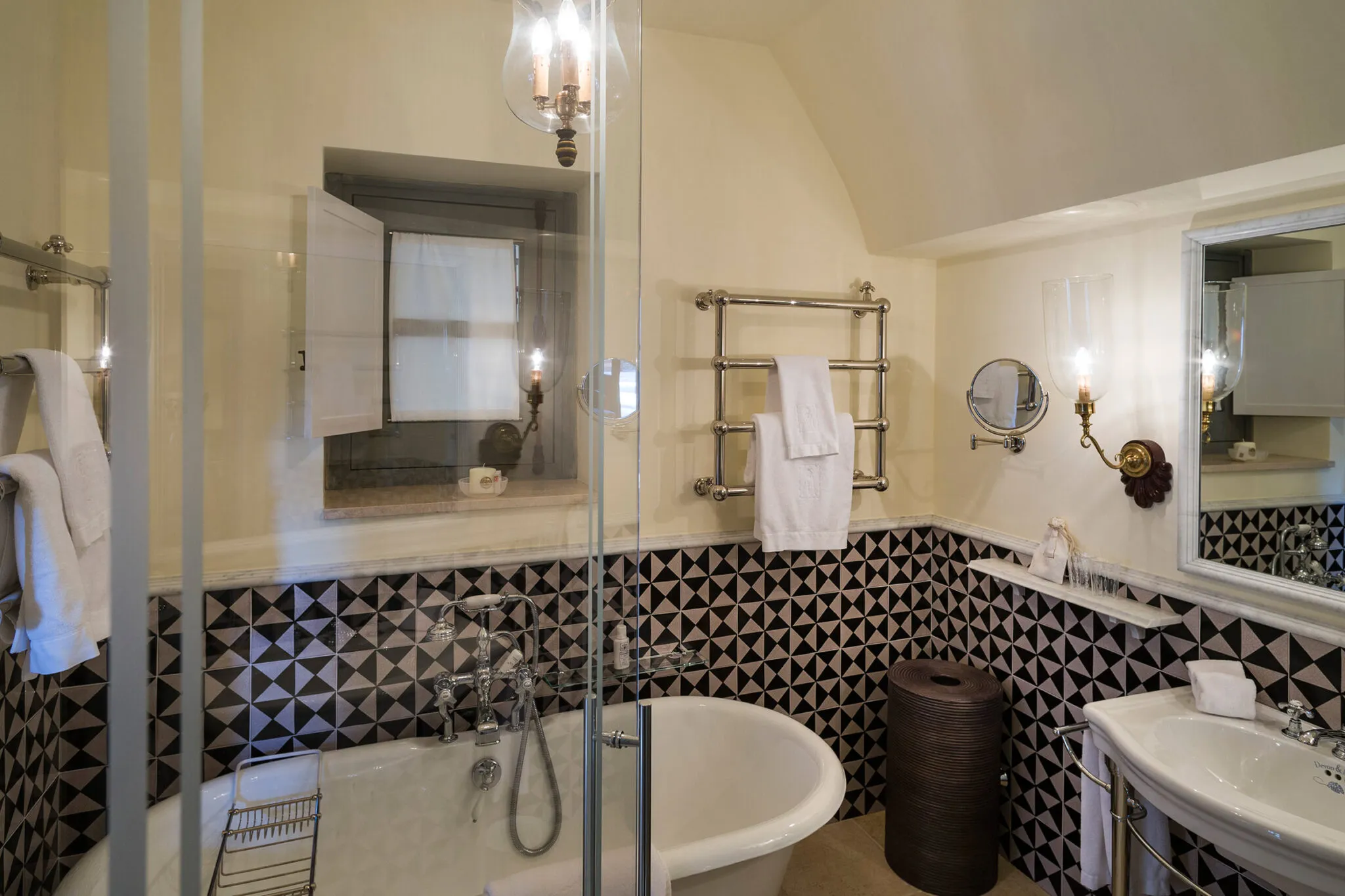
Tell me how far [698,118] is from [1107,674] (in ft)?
6.68

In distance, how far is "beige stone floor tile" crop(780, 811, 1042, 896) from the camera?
85.7 inches

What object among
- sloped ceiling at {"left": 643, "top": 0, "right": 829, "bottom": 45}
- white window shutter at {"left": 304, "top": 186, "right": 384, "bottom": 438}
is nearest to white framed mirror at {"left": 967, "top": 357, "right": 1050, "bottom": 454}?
sloped ceiling at {"left": 643, "top": 0, "right": 829, "bottom": 45}

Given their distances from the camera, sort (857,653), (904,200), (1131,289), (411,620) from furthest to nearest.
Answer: (857,653), (904,200), (1131,289), (411,620)

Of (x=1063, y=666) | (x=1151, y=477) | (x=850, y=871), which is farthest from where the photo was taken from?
(x=850, y=871)

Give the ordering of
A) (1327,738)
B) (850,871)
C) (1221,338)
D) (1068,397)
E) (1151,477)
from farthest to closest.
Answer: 1. (850,871)
2. (1068,397)
3. (1151,477)
4. (1221,338)
5. (1327,738)

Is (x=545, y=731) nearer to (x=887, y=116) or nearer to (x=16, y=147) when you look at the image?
(x=16, y=147)

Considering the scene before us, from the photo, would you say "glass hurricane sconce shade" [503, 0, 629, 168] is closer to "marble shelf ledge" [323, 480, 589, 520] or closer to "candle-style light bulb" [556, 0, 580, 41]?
"candle-style light bulb" [556, 0, 580, 41]

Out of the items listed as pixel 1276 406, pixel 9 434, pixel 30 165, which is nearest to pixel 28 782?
pixel 9 434

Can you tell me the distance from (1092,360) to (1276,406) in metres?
0.39

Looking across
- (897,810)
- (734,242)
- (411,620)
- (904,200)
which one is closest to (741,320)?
(734,242)

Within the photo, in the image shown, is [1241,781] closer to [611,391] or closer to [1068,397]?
[1068,397]

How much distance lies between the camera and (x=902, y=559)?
2615 millimetres

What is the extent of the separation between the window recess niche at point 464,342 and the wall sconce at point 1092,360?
1563mm

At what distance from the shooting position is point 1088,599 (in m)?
1.92
